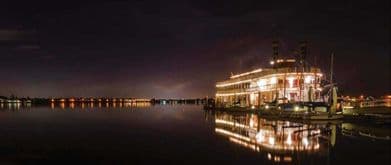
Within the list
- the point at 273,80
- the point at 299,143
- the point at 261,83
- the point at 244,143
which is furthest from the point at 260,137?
the point at 261,83

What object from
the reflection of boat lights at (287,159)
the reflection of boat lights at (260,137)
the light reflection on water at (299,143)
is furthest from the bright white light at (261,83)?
the reflection of boat lights at (287,159)

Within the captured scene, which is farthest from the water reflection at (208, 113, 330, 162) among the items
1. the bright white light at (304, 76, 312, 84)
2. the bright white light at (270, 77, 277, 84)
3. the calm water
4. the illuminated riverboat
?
the bright white light at (270, 77, 277, 84)

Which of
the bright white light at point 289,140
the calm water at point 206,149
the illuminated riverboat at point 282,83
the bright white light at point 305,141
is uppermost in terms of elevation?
the illuminated riverboat at point 282,83

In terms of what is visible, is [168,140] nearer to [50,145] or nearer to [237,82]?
[50,145]

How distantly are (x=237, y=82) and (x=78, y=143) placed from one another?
76169 millimetres

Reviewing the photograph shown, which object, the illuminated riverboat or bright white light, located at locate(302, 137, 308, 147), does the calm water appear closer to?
bright white light, located at locate(302, 137, 308, 147)

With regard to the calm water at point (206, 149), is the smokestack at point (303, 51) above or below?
above

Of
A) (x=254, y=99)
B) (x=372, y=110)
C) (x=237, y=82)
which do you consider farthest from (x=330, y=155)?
(x=237, y=82)

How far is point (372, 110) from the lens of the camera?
59.1 metres

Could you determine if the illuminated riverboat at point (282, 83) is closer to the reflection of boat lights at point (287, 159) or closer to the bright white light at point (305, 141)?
the bright white light at point (305, 141)

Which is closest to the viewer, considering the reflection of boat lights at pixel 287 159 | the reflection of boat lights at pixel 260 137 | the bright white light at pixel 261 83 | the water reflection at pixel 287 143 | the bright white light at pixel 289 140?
the reflection of boat lights at pixel 287 159

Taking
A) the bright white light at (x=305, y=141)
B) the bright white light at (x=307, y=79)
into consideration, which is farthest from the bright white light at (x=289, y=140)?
the bright white light at (x=307, y=79)

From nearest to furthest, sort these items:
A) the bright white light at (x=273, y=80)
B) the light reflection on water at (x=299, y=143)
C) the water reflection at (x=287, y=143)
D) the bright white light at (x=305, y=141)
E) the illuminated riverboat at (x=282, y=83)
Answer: the light reflection on water at (x=299, y=143) → the water reflection at (x=287, y=143) → the bright white light at (x=305, y=141) → the illuminated riverboat at (x=282, y=83) → the bright white light at (x=273, y=80)

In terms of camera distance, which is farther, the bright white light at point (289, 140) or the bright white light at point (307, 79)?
the bright white light at point (307, 79)
